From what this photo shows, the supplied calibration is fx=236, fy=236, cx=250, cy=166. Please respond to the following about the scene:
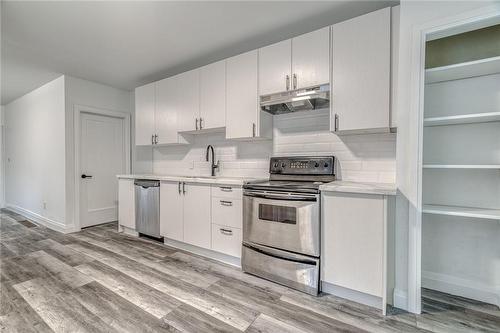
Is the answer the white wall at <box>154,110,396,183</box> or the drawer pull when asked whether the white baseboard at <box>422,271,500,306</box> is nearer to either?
the white wall at <box>154,110,396,183</box>

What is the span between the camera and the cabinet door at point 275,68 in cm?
242

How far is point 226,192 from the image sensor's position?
8.50ft

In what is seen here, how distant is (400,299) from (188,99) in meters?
3.18

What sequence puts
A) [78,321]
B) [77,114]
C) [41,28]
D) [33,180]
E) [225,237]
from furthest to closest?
1. [33,180]
2. [77,114]
3. [225,237]
4. [41,28]
5. [78,321]

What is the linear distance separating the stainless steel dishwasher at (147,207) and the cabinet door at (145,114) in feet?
2.56

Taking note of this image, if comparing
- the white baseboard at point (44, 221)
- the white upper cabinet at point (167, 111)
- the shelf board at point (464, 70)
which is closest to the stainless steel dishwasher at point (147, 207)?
the white upper cabinet at point (167, 111)

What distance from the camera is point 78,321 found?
169 centimetres

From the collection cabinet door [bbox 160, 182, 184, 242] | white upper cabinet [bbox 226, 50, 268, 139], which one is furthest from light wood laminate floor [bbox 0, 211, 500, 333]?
white upper cabinet [bbox 226, 50, 268, 139]

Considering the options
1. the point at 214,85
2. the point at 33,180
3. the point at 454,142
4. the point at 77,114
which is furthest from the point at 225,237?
the point at 33,180

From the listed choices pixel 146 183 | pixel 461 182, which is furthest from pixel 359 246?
pixel 146 183

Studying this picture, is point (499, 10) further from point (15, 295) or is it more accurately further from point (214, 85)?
point (15, 295)

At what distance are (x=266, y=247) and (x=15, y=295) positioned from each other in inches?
87.0

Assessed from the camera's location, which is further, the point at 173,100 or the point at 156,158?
the point at 156,158

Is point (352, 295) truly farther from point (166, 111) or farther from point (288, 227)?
point (166, 111)
